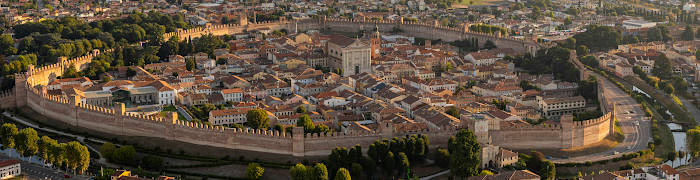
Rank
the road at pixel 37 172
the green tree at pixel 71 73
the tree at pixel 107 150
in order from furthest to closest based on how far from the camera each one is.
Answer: the green tree at pixel 71 73 < the tree at pixel 107 150 < the road at pixel 37 172

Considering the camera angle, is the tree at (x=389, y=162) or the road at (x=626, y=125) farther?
the road at (x=626, y=125)

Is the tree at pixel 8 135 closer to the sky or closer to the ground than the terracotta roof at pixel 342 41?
closer to the ground

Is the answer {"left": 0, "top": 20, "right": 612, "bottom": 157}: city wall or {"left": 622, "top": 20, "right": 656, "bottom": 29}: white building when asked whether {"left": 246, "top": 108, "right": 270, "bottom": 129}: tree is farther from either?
{"left": 622, "top": 20, "right": 656, "bottom": 29}: white building

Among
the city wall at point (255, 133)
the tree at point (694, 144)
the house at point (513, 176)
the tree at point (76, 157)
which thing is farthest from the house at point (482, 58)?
the tree at point (76, 157)

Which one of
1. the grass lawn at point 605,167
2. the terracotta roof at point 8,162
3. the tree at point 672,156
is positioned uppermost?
the terracotta roof at point 8,162

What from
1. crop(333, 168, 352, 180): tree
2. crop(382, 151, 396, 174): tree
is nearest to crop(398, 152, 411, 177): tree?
crop(382, 151, 396, 174): tree

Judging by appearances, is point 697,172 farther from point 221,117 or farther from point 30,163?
point 30,163

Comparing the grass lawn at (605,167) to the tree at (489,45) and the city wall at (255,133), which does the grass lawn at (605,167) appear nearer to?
the city wall at (255,133)
